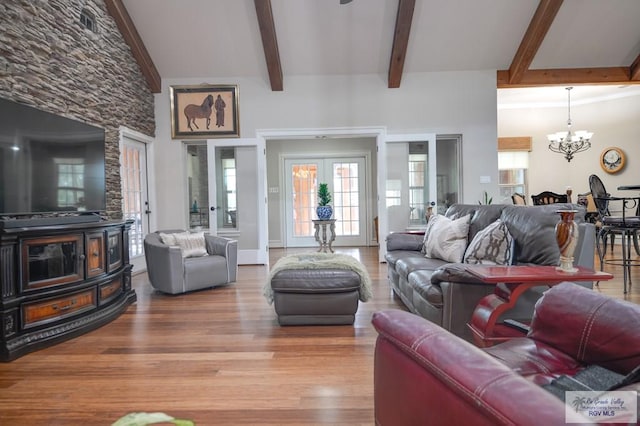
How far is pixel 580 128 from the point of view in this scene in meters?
8.17

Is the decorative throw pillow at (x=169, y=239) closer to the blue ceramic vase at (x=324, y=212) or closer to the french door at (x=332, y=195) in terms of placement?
the blue ceramic vase at (x=324, y=212)

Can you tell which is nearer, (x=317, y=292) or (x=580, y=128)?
(x=317, y=292)

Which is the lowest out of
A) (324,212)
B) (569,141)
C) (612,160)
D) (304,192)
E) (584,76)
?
(324,212)

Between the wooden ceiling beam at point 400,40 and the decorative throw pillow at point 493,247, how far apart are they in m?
3.33

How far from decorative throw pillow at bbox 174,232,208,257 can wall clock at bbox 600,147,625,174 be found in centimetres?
815

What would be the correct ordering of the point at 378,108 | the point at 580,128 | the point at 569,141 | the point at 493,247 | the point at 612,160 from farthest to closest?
1. the point at 580,128
2. the point at 612,160
3. the point at 569,141
4. the point at 378,108
5. the point at 493,247

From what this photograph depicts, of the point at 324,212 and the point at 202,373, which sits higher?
the point at 324,212

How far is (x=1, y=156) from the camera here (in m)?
2.81

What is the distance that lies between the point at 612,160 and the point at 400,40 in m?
5.67

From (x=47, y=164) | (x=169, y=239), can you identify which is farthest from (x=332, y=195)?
(x=47, y=164)

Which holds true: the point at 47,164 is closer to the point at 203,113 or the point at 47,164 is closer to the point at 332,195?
the point at 203,113

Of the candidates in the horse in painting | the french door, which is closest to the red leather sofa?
the horse in painting

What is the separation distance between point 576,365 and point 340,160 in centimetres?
738

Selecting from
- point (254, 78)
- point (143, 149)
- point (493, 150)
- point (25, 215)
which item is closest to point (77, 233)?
point (25, 215)
